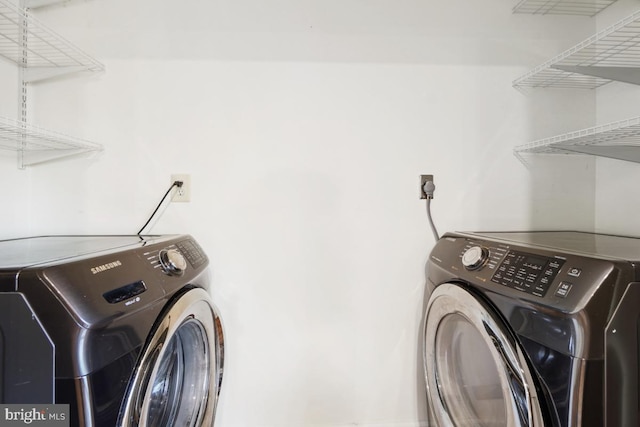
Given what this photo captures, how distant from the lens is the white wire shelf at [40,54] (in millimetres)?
1221

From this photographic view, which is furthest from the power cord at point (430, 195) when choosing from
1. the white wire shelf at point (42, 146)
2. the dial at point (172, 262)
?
the white wire shelf at point (42, 146)

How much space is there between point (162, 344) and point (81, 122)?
1.04 meters

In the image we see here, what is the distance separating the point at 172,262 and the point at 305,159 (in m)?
0.65

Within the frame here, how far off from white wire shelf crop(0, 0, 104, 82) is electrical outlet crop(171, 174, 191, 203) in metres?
0.52

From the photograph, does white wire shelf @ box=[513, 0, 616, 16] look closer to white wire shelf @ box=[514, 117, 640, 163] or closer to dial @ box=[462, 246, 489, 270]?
white wire shelf @ box=[514, 117, 640, 163]

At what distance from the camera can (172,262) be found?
3.10 ft

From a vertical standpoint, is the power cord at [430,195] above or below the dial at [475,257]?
above

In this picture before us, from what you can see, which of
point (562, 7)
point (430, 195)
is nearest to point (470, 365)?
point (430, 195)

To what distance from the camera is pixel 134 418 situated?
2.14 feet

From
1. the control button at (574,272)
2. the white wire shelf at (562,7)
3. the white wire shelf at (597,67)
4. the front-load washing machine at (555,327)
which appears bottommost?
the front-load washing machine at (555,327)

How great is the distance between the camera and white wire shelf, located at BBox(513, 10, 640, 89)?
1127 mm

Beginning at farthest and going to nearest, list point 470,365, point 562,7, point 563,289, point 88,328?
point 562,7 < point 470,365 < point 563,289 < point 88,328

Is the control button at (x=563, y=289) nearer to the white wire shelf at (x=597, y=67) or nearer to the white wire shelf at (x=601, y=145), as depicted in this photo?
the white wire shelf at (x=601, y=145)

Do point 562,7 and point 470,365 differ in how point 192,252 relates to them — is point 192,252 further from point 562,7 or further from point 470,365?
point 562,7
